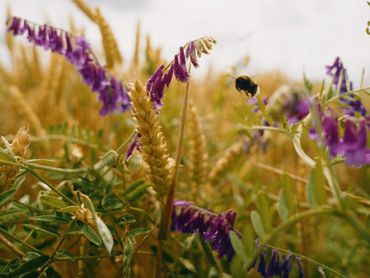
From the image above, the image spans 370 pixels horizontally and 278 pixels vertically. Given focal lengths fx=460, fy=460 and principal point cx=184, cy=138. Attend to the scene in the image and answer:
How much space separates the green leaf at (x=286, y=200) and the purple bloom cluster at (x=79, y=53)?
0.52 meters

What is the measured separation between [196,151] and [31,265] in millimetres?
495

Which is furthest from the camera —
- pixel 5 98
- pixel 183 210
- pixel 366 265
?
pixel 5 98

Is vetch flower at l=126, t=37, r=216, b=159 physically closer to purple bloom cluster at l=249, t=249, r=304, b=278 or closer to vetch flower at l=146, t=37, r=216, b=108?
vetch flower at l=146, t=37, r=216, b=108

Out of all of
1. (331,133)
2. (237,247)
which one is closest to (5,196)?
(237,247)

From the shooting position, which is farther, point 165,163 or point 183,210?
point 183,210

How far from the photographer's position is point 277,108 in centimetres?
48

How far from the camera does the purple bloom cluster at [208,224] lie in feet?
2.16

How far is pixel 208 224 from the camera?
724 mm

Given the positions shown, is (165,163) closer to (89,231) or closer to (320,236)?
(89,231)

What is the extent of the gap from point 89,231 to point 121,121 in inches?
35.5

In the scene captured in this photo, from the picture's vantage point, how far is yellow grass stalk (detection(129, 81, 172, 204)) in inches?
23.8

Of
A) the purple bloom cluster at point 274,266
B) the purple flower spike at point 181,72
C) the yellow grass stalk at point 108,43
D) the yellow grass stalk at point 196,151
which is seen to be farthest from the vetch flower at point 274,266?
the yellow grass stalk at point 108,43

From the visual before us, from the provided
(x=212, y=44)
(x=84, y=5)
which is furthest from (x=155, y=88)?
(x=84, y=5)

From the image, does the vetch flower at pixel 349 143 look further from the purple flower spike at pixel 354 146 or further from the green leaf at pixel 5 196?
the green leaf at pixel 5 196
